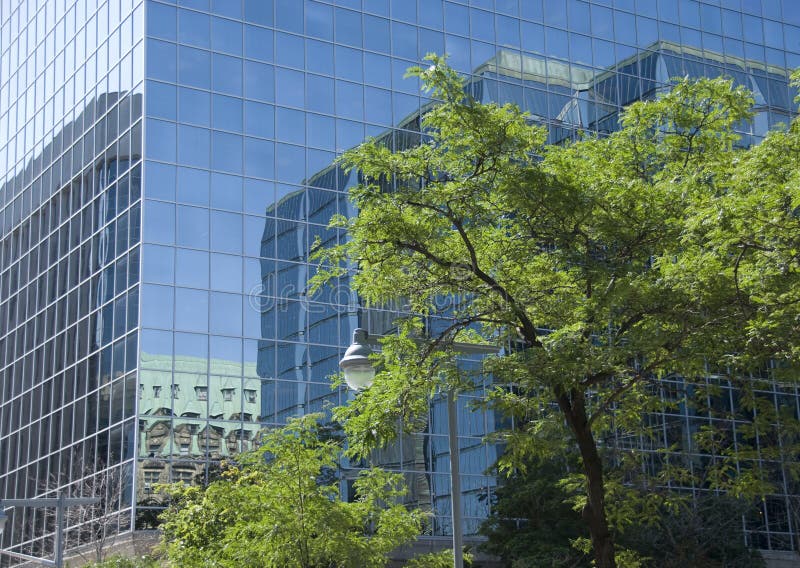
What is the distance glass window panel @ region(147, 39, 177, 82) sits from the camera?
5447 centimetres

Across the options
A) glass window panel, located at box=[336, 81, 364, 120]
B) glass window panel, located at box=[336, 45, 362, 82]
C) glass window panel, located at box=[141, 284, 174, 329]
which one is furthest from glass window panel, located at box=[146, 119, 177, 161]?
glass window panel, located at box=[336, 45, 362, 82]

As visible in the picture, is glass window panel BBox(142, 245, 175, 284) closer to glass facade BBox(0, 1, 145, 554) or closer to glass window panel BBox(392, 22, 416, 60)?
glass facade BBox(0, 1, 145, 554)

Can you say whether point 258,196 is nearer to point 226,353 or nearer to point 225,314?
point 225,314

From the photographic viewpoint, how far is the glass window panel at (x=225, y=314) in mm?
52500

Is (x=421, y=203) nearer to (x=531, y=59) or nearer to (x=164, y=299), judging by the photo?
(x=164, y=299)

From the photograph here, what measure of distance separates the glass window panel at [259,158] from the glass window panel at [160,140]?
3311 millimetres

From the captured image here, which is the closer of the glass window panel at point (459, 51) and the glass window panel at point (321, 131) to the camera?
the glass window panel at point (321, 131)

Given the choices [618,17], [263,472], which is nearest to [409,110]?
[618,17]

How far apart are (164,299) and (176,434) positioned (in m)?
5.60

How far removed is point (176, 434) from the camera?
5000cm

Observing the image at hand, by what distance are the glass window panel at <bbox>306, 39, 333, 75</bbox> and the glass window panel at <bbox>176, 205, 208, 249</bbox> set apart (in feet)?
31.3

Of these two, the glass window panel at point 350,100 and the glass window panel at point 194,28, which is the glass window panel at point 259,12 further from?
the glass window panel at point 350,100

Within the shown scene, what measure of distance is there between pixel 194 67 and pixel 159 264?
30.5ft

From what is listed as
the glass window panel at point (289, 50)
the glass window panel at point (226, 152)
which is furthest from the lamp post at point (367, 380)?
the glass window panel at point (289, 50)
